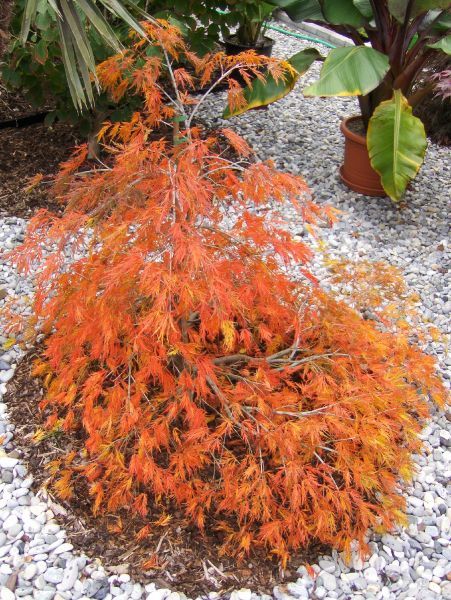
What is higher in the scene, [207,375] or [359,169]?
[207,375]

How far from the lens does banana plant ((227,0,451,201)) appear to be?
3029 mm

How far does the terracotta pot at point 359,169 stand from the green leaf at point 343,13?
609 millimetres

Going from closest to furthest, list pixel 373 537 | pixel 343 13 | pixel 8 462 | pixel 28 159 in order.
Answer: pixel 373 537 → pixel 8 462 → pixel 343 13 → pixel 28 159

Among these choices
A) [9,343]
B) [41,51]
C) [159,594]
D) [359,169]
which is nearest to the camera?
[159,594]

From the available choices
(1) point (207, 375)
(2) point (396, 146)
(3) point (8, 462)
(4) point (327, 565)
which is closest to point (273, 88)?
(2) point (396, 146)

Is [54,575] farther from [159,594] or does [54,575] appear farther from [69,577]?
[159,594]

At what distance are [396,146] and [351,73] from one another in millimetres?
454

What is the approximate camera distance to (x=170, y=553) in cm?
173

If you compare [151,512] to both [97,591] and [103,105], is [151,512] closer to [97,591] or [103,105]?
[97,591]

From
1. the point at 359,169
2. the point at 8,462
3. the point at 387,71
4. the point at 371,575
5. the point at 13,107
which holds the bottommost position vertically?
the point at 371,575

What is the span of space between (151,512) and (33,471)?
0.44 m

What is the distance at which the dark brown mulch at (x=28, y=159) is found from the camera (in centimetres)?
344

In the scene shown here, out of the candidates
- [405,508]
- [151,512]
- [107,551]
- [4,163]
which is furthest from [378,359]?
[4,163]

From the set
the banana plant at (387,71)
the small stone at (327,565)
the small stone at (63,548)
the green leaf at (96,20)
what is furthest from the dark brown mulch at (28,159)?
the small stone at (327,565)
